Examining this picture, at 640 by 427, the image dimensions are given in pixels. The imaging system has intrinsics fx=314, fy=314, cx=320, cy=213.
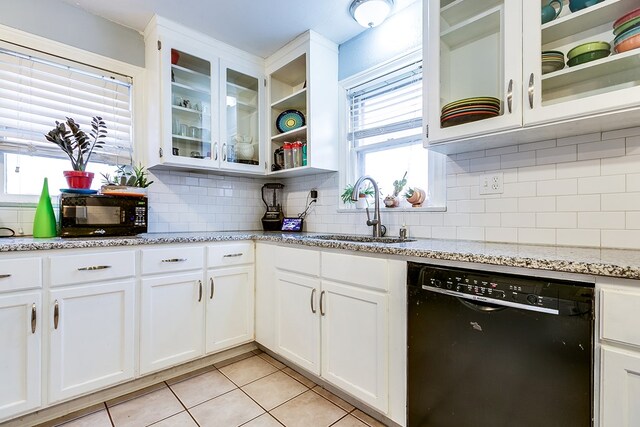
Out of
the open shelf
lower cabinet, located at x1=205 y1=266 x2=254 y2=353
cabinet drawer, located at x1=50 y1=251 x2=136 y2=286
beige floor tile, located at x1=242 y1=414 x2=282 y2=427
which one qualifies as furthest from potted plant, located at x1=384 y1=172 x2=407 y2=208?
cabinet drawer, located at x1=50 y1=251 x2=136 y2=286

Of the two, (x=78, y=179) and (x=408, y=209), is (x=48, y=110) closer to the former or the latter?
(x=78, y=179)

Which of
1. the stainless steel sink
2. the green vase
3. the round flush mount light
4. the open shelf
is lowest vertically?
the stainless steel sink

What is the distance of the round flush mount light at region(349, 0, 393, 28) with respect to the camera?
1.92 metres

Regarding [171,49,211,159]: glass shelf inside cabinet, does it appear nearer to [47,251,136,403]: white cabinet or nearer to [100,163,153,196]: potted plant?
[100,163,153,196]: potted plant

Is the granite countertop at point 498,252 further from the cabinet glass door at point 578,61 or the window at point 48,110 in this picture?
the window at point 48,110

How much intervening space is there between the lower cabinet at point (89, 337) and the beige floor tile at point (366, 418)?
1.25 meters

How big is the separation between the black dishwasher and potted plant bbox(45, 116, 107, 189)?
1.94 meters

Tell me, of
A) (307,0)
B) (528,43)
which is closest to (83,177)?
(307,0)

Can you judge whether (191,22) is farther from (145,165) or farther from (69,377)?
(69,377)

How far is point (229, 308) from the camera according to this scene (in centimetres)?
215

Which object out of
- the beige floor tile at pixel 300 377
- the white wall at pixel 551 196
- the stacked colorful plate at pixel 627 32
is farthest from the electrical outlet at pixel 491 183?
the beige floor tile at pixel 300 377

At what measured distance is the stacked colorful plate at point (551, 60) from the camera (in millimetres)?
1279

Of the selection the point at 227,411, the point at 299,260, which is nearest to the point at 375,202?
the point at 299,260

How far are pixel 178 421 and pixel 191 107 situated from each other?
6.65 feet
